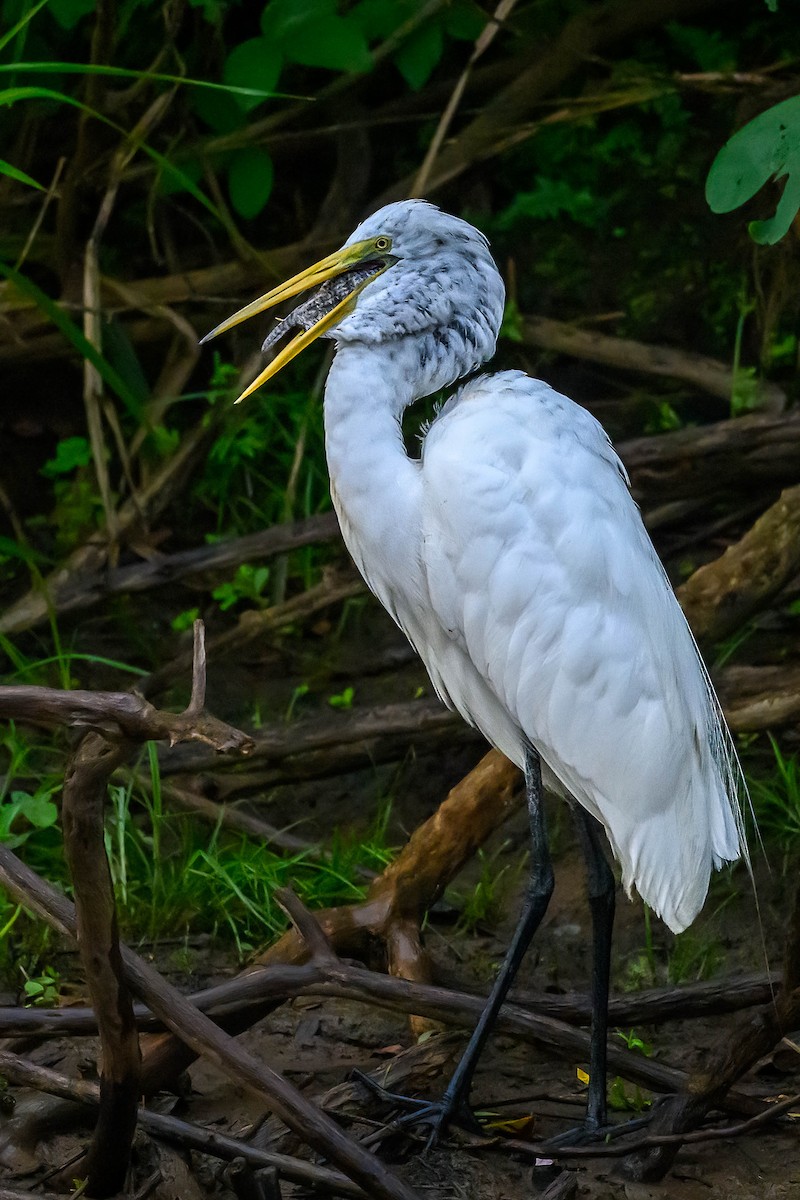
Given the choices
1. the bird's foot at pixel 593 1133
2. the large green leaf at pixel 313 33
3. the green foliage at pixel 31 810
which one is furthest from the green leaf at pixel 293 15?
the bird's foot at pixel 593 1133

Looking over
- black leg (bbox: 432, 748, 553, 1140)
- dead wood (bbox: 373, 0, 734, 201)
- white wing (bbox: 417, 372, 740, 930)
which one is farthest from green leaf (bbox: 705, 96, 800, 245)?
dead wood (bbox: 373, 0, 734, 201)

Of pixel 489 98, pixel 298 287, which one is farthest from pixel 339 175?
pixel 298 287

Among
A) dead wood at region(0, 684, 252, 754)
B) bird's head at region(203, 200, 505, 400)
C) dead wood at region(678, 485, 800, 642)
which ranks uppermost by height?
bird's head at region(203, 200, 505, 400)

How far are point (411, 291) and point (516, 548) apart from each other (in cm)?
50

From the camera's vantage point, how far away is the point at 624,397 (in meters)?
4.45

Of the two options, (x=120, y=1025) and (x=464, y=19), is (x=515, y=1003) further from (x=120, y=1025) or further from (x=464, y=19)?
(x=464, y=19)

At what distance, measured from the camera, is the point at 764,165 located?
184 cm

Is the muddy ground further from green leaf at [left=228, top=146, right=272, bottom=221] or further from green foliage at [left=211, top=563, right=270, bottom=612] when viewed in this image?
green leaf at [left=228, top=146, right=272, bottom=221]

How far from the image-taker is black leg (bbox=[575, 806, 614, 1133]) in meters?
2.37

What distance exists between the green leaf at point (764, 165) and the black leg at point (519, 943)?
1.07 m

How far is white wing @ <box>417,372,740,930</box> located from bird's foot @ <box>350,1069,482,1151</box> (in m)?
Answer: 0.50

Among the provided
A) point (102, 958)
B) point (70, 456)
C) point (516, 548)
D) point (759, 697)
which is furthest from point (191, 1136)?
point (70, 456)

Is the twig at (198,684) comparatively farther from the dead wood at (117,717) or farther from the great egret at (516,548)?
the great egret at (516,548)

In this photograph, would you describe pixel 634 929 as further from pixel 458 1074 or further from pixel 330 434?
pixel 330 434
